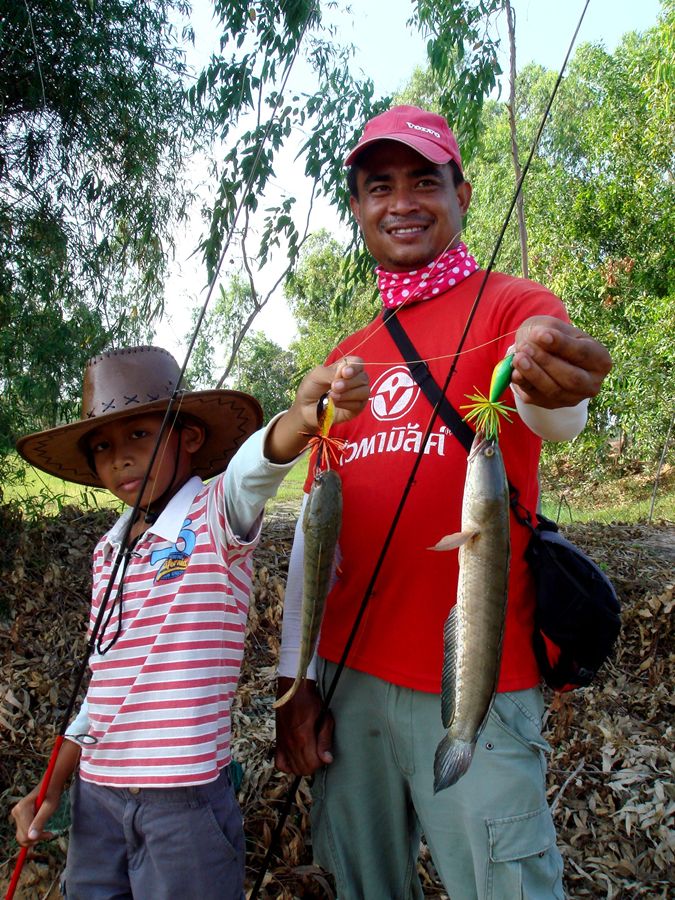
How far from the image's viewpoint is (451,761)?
1440 millimetres

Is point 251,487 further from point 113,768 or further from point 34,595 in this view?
point 34,595

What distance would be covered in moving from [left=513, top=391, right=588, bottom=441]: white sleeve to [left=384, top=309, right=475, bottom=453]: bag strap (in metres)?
0.16

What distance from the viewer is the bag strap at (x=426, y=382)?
5.82 ft

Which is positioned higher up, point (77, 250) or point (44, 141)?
point (44, 141)

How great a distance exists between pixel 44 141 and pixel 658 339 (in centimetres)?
911

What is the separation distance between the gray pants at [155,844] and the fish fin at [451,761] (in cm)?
75

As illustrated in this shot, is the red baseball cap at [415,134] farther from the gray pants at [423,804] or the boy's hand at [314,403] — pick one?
the gray pants at [423,804]

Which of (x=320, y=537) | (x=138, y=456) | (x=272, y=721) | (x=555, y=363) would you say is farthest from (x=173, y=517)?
(x=272, y=721)

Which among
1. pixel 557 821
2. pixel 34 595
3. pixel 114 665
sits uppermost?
pixel 34 595

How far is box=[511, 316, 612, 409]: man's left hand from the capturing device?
4.37ft

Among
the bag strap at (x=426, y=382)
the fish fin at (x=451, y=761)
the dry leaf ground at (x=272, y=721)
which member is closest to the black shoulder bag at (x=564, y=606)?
the bag strap at (x=426, y=382)

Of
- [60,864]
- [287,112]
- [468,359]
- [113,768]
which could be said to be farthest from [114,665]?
[287,112]

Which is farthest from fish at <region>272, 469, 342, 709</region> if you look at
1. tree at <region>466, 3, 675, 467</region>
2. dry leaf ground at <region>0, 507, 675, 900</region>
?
tree at <region>466, 3, 675, 467</region>

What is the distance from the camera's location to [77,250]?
17.9 ft
